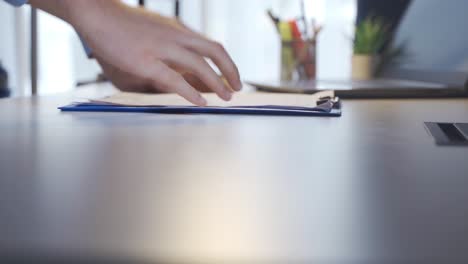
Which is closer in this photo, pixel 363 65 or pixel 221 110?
pixel 221 110

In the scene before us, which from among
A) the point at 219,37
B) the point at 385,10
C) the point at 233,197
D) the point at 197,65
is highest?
the point at 219,37

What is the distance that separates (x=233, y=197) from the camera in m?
0.23

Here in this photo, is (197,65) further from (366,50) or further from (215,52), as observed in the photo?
(366,50)

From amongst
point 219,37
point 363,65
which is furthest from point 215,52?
point 219,37

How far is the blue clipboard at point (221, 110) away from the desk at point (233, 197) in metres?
0.18

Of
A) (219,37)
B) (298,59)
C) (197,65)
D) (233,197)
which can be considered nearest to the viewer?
(233,197)

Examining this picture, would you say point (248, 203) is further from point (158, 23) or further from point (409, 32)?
point (409, 32)

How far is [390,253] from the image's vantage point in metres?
0.16

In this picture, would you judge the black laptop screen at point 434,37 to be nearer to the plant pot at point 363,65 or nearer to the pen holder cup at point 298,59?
the plant pot at point 363,65

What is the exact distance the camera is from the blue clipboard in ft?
2.12

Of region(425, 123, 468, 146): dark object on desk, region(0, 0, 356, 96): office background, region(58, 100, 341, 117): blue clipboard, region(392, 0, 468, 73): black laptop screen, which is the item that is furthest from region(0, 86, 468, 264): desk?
region(0, 0, 356, 96): office background

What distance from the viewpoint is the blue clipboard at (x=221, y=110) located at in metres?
0.65

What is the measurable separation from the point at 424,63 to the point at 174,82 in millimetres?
887

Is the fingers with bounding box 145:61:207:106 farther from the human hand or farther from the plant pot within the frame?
the plant pot
